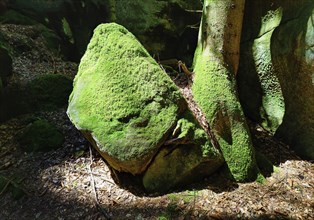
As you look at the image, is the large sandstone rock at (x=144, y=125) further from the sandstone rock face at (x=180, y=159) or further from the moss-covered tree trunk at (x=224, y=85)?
the moss-covered tree trunk at (x=224, y=85)

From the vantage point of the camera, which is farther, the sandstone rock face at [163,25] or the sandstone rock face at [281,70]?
the sandstone rock face at [163,25]

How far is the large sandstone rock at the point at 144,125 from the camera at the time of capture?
3.53 metres

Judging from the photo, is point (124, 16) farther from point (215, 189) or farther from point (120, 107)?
point (215, 189)

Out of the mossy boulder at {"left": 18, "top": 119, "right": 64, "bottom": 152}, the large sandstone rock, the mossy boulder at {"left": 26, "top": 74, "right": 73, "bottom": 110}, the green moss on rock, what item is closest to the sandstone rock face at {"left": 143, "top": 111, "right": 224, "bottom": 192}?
the large sandstone rock

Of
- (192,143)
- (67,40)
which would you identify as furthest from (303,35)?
(67,40)

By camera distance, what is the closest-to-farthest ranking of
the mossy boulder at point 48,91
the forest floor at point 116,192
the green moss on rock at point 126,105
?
1. the forest floor at point 116,192
2. the green moss on rock at point 126,105
3. the mossy boulder at point 48,91

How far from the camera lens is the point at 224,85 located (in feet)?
13.9

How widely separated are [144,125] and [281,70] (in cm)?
250

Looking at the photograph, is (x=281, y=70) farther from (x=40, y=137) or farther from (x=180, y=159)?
(x=40, y=137)

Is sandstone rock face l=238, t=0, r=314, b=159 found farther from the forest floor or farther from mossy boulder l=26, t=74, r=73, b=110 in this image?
mossy boulder l=26, t=74, r=73, b=110

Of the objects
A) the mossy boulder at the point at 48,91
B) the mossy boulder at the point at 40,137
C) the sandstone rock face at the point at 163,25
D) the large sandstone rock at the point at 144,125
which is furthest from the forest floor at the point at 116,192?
the sandstone rock face at the point at 163,25

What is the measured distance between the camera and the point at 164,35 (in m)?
6.89

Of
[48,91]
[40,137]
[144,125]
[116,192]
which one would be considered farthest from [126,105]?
[48,91]

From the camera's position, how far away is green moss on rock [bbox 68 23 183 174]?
3.52 meters
